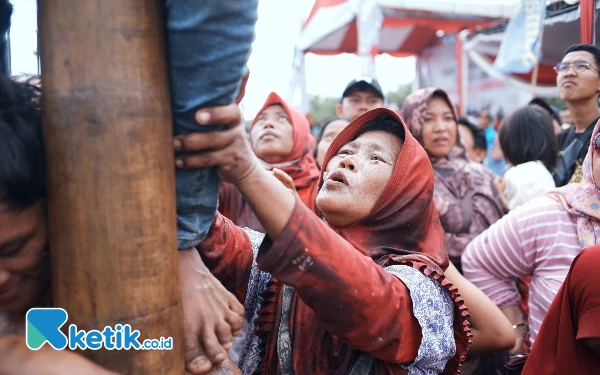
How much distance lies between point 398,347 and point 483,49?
12.4 metres

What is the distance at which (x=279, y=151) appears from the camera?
3943 mm

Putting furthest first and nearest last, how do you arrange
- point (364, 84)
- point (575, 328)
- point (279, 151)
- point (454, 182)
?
point (364, 84) → point (279, 151) → point (454, 182) → point (575, 328)

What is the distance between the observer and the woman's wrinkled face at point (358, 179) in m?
1.75

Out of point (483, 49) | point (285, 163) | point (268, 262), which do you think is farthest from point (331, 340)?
point (483, 49)

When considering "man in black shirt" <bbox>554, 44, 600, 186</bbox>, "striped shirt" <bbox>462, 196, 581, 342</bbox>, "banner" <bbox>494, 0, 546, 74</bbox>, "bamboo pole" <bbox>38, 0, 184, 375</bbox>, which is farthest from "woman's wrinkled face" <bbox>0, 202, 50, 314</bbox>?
"banner" <bbox>494, 0, 546, 74</bbox>

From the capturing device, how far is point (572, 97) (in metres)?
3.77

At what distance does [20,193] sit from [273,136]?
9.70 ft

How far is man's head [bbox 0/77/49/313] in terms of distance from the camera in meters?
1.05

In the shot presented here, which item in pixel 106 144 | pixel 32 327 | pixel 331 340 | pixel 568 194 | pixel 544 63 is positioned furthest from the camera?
pixel 544 63

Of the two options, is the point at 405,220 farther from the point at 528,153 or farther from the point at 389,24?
the point at 389,24

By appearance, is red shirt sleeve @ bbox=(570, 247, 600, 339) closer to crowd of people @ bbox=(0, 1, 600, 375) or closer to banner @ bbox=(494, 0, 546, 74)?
crowd of people @ bbox=(0, 1, 600, 375)

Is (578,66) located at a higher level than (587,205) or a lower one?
higher

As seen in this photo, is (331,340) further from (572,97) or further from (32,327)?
(572,97)

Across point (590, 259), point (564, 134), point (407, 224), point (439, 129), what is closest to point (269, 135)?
point (439, 129)
